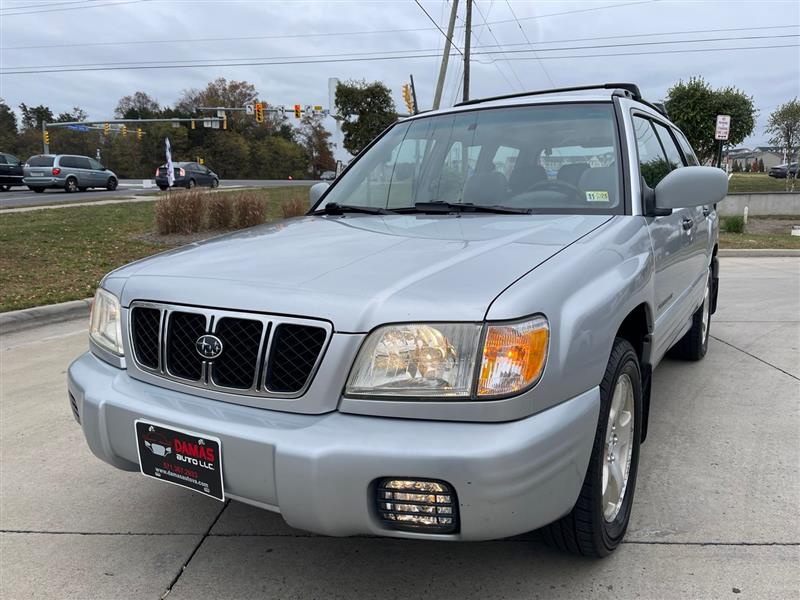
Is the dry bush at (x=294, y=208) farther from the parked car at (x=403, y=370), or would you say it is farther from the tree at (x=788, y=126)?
the tree at (x=788, y=126)

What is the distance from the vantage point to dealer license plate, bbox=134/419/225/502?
189cm

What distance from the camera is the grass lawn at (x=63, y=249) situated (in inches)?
285

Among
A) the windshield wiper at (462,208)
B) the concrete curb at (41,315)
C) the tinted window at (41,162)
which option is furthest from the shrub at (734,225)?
the tinted window at (41,162)

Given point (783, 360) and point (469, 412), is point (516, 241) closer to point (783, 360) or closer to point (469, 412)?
point (469, 412)

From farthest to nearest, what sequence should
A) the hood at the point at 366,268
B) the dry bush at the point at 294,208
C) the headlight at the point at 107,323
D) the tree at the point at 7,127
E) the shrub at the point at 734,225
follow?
1. the tree at the point at 7,127
2. the shrub at the point at 734,225
3. the dry bush at the point at 294,208
4. the headlight at the point at 107,323
5. the hood at the point at 366,268

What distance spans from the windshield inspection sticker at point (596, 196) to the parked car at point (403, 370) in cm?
4

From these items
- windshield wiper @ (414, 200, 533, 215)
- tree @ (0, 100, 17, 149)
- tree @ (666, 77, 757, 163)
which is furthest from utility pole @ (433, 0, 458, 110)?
tree @ (0, 100, 17, 149)

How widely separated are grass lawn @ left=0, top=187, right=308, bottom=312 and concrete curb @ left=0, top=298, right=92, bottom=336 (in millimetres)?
202

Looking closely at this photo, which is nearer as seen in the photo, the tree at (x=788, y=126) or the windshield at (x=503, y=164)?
the windshield at (x=503, y=164)

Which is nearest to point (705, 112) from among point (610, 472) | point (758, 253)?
point (758, 253)

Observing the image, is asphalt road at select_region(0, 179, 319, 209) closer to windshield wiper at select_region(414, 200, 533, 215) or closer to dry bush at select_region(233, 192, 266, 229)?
dry bush at select_region(233, 192, 266, 229)

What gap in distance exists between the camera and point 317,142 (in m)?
92.1

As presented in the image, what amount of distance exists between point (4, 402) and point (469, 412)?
3.64 m

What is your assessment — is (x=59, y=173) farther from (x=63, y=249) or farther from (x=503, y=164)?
(x=503, y=164)
